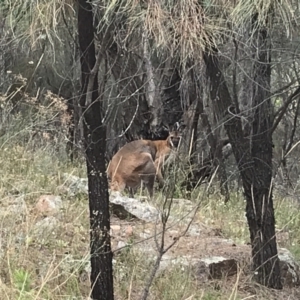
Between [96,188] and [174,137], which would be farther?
[174,137]

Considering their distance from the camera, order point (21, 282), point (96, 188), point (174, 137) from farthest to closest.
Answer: point (174, 137), point (96, 188), point (21, 282)

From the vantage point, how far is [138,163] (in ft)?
24.6

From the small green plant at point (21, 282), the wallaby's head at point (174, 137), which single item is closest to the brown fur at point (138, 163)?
the wallaby's head at point (174, 137)

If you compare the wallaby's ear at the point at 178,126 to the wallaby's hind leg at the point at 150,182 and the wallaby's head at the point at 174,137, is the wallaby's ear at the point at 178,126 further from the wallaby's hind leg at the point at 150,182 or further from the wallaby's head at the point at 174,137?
the wallaby's hind leg at the point at 150,182

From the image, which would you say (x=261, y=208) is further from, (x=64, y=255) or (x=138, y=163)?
(x=138, y=163)

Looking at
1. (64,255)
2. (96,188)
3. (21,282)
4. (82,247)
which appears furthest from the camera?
(82,247)

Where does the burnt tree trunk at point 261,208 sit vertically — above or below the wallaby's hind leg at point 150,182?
above

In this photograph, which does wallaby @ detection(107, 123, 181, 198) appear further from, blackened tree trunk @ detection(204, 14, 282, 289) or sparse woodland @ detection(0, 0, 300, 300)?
blackened tree trunk @ detection(204, 14, 282, 289)

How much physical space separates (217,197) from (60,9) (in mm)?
4044

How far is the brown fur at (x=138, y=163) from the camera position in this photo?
23.4ft

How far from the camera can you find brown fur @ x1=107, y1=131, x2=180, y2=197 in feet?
23.4

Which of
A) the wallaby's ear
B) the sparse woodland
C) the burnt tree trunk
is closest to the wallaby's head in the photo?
the wallaby's ear

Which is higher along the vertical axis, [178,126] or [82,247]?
[178,126]

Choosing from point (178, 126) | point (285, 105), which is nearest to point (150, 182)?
point (178, 126)
